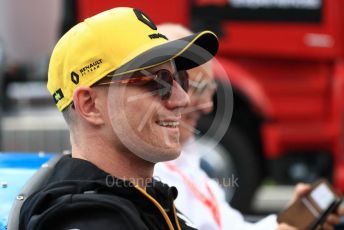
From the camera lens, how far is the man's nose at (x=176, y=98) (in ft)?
7.76

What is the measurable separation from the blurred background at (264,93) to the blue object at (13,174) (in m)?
3.15

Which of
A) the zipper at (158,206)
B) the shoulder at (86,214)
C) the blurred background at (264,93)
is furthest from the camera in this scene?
the blurred background at (264,93)

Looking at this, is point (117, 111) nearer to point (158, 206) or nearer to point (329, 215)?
point (158, 206)

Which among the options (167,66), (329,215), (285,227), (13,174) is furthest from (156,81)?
(329,215)

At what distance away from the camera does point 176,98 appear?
239 cm

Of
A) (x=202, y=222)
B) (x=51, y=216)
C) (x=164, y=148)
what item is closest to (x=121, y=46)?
(x=164, y=148)

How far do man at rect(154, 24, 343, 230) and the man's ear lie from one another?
2.29 feet

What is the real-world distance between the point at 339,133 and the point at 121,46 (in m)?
4.40

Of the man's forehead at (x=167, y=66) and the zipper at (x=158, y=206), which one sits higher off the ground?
the man's forehead at (x=167, y=66)

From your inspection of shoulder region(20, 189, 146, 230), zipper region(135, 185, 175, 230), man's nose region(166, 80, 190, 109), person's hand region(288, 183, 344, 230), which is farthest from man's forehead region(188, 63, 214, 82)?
shoulder region(20, 189, 146, 230)

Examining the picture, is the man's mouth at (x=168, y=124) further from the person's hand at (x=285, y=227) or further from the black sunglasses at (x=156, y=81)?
the person's hand at (x=285, y=227)

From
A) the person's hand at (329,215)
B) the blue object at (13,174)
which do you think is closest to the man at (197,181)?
the person's hand at (329,215)

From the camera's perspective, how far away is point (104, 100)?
2.26 m

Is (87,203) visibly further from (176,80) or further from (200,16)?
(200,16)
